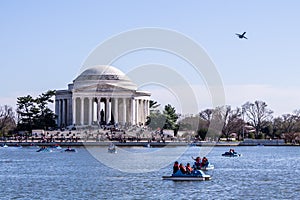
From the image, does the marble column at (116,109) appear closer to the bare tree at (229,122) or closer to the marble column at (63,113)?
the marble column at (63,113)

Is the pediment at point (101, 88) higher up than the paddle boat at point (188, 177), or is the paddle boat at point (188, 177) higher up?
the pediment at point (101, 88)

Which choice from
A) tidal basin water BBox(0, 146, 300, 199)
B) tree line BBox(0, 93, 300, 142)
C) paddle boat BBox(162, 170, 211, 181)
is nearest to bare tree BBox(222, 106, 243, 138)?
tree line BBox(0, 93, 300, 142)

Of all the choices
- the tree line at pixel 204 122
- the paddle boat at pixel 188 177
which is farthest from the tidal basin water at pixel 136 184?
the tree line at pixel 204 122

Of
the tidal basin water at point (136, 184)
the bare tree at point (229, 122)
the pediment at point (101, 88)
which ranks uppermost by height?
the pediment at point (101, 88)

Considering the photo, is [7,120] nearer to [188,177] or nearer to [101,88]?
[101,88]

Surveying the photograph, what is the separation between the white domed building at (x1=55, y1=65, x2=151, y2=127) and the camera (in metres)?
174

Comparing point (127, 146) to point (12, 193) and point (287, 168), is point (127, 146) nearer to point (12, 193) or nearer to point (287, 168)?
point (287, 168)

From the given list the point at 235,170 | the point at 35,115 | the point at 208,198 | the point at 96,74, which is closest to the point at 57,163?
the point at 235,170

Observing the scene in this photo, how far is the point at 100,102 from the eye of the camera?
179 meters

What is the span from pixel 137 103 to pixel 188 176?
117905mm

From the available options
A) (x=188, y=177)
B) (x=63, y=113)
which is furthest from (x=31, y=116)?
(x=188, y=177)

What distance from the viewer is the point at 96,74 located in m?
184

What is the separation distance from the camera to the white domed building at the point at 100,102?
573 ft

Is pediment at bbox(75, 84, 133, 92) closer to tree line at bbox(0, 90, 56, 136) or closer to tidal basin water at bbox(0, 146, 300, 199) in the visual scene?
tree line at bbox(0, 90, 56, 136)
